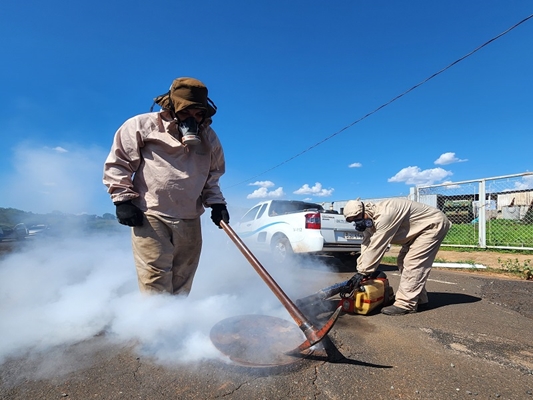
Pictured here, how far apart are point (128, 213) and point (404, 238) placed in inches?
120

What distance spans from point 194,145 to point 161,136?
0.24 m

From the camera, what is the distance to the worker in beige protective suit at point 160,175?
84.4 inches

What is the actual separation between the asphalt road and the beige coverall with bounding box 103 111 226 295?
1.98 feet

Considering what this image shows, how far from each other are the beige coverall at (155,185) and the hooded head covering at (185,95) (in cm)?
11

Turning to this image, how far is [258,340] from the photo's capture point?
212 centimetres

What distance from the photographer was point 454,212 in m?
9.45

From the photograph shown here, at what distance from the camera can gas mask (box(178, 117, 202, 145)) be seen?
83.4 inches

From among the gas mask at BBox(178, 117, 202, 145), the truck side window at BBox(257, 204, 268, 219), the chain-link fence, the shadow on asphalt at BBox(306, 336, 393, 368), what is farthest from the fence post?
the gas mask at BBox(178, 117, 202, 145)

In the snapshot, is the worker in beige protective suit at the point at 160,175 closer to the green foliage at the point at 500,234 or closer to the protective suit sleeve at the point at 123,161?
the protective suit sleeve at the point at 123,161

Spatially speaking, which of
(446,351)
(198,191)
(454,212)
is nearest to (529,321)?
(446,351)

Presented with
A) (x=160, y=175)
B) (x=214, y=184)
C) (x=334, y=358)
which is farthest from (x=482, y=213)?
(x=160, y=175)

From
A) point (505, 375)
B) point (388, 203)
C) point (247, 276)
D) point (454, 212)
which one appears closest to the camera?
point (505, 375)

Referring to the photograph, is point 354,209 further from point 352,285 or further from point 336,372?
point 336,372

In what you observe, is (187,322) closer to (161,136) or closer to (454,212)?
(161,136)
